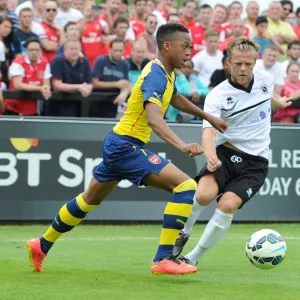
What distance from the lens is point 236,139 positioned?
8.58 m

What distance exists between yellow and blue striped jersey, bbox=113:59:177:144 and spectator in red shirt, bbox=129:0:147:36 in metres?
8.95

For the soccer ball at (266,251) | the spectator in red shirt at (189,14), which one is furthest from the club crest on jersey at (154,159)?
the spectator in red shirt at (189,14)

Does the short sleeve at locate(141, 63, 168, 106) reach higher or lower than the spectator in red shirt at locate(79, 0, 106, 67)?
higher

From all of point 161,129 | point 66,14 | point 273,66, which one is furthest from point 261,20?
point 161,129

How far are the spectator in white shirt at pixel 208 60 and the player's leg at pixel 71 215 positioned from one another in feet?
25.8

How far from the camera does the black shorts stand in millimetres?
8414

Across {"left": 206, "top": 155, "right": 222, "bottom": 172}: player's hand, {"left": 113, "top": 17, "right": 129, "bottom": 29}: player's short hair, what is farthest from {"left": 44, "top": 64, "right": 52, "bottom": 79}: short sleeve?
{"left": 206, "top": 155, "right": 222, "bottom": 172}: player's hand

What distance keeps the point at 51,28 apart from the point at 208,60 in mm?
2772

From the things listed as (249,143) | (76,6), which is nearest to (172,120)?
(76,6)

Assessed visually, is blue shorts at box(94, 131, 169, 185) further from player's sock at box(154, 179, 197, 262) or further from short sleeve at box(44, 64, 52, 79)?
short sleeve at box(44, 64, 52, 79)

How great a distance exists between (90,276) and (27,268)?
88cm

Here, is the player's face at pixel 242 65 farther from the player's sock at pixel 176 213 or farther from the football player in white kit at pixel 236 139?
the player's sock at pixel 176 213

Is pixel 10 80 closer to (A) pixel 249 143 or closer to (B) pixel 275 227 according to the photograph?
(B) pixel 275 227

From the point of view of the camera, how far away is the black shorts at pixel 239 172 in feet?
27.6
